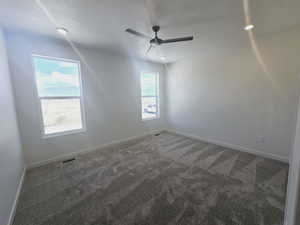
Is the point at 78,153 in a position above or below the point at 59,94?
below

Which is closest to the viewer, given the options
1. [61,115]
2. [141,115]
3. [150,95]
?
[61,115]

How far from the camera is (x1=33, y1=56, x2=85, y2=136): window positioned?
2.63m

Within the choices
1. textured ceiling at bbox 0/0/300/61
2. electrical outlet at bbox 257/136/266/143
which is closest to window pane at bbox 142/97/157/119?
textured ceiling at bbox 0/0/300/61

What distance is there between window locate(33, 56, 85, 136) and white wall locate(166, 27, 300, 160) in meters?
3.12

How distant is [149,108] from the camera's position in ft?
15.5

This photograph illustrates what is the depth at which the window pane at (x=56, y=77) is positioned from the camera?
260 centimetres

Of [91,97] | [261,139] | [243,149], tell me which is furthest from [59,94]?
[261,139]

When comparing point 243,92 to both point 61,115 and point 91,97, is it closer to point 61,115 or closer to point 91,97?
point 91,97

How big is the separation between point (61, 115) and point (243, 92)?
4272 mm

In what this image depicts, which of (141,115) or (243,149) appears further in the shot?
(141,115)

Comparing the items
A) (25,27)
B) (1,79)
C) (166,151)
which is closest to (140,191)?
(166,151)

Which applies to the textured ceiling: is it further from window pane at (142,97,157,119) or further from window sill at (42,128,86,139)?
window pane at (142,97,157,119)

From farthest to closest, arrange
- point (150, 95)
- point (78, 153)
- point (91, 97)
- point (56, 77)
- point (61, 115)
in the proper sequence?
point (150, 95) < point (91, 97) < point (78, 153) < point (61, 115) < point (56, 77)

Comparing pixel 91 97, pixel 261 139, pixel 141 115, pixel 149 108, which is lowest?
pixel 261 139
